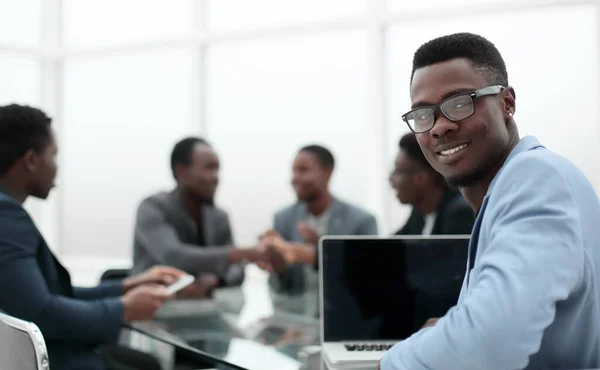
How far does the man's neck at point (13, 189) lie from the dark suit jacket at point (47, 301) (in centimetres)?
7

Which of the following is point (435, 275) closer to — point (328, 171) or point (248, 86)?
point (328, 171)

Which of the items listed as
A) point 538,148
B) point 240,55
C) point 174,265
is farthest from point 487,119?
point 240,55

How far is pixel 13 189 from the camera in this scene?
1.84 m

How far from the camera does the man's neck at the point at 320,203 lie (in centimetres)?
326

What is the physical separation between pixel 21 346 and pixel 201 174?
203cm

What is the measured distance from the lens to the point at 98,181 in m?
4.90

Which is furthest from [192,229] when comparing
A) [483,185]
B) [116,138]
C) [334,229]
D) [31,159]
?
[483,185]

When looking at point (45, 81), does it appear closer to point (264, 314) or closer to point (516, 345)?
point (264, 314)

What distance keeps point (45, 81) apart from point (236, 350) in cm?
402

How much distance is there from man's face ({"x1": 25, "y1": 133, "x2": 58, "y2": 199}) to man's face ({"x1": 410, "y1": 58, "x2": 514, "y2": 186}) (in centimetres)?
131

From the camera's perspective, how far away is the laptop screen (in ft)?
5.46

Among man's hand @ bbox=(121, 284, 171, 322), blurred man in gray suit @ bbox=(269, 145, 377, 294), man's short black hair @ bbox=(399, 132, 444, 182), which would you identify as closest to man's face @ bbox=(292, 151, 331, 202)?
blurred man in gray suit @ bbox=(269, 145, 377, 294)

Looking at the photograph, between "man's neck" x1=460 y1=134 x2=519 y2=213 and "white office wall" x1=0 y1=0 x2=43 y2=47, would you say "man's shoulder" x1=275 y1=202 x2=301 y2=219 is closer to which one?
"man's neck" x1=460 y1=134 x2=519 y2=213

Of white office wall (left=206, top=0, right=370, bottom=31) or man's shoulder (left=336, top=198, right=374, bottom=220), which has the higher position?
white office wall (left=206, top=0, right=370, bottom=31)
